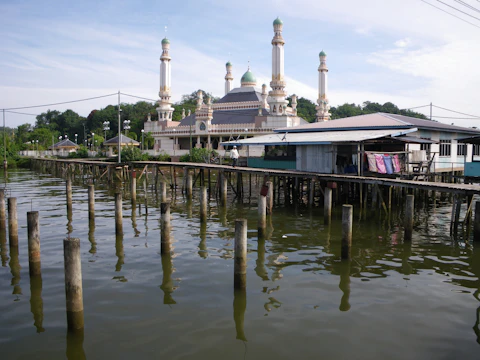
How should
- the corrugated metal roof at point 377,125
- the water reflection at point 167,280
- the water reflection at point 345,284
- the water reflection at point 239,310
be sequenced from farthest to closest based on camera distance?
the corrugated metal roof at point 377,125 → the water reflection at point 167,280 → the water reflection at point 345,284 → the water reflection at point 239,310

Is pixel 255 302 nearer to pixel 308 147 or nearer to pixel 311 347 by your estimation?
pixel 311 347

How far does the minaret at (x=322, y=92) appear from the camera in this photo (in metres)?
63.2

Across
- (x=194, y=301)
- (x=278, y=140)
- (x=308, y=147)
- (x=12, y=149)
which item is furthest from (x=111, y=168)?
(x=12, y=149)

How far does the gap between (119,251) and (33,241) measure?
10.9 feet

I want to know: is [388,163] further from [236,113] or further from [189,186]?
[236,113]

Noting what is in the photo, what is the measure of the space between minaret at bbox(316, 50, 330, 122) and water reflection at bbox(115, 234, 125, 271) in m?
51.8

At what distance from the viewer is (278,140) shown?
2536 cm

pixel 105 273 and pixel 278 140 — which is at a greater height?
pixel 278 140

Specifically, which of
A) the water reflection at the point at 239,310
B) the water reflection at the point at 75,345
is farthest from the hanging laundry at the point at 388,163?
the water reflection at the point at 75,345

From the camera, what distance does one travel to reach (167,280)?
35.1 feet

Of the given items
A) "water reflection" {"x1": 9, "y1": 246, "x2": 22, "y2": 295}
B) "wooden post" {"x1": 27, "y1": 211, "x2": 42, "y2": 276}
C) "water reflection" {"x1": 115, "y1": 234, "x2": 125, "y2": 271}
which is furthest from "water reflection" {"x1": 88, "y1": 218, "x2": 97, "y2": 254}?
"wooden post" {"x1": 27, "y1": 211, "x2": 42, "y2": 276}

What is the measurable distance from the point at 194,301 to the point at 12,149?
63.1 meters

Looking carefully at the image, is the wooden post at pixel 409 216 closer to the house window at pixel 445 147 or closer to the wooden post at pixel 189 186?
A: the wooden post at pixel 189 186

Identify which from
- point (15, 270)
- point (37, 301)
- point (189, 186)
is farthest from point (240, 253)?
point (189, 186)
